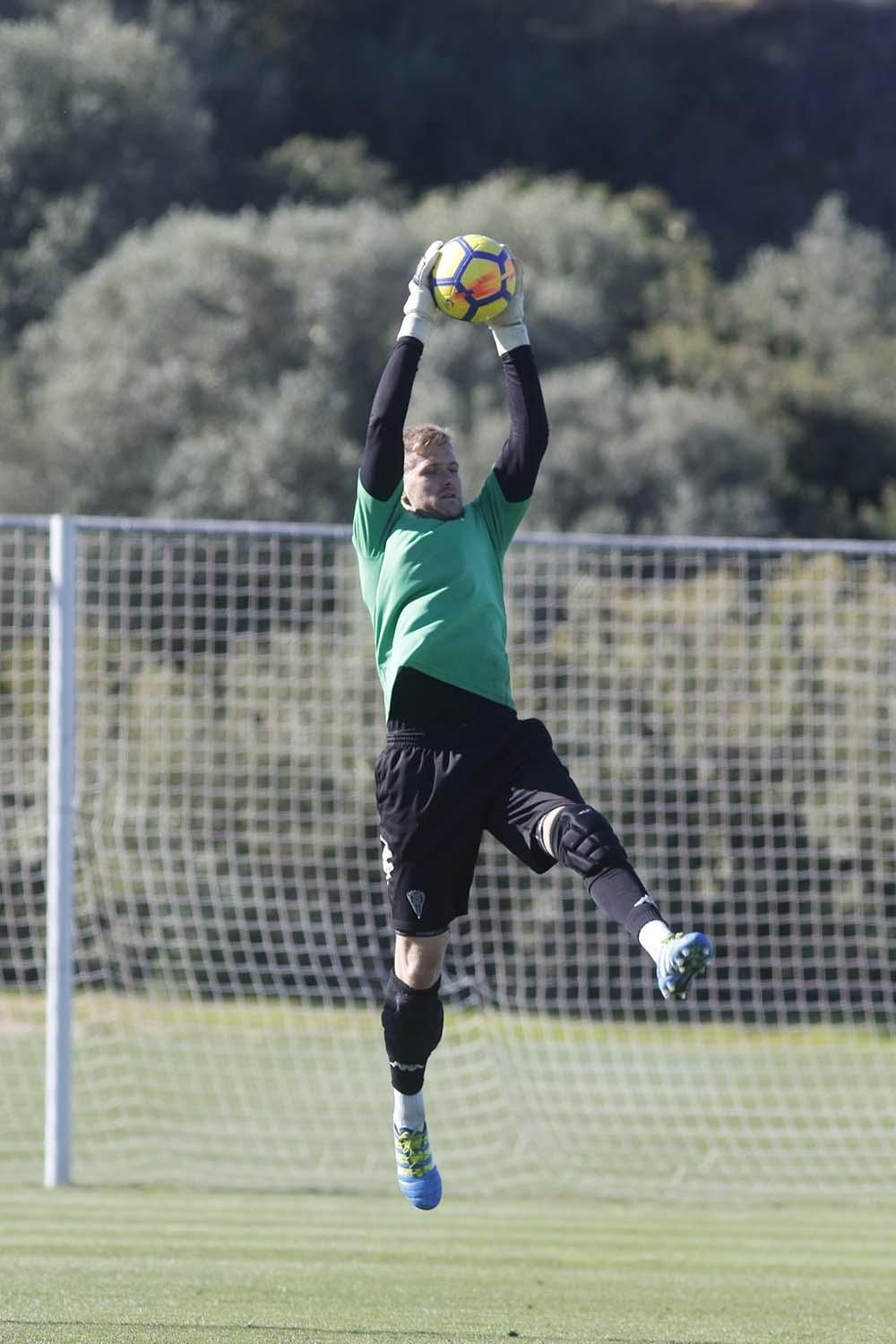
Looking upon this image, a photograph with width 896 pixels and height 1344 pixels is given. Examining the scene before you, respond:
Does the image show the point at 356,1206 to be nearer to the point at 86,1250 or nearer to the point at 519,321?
the point at 86,1250

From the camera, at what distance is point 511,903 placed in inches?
658

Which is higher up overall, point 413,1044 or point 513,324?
point 513,324

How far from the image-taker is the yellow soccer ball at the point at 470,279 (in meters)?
6.85

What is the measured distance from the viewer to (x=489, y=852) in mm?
17016

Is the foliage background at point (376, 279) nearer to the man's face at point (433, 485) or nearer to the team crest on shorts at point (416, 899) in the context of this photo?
the man's face at point (433, 485)

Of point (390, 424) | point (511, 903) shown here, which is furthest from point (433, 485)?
point (511, 903)

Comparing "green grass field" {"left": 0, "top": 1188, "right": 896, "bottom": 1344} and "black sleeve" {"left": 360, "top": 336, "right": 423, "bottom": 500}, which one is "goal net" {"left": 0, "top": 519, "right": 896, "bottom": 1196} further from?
"black sleeve" {"left": 360, "top": 336, "right": 423, "bottom": 500}

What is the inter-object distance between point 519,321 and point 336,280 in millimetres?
38027

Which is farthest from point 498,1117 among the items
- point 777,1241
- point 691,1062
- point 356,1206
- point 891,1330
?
point 891,1330

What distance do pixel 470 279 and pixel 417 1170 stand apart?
9.99 ft

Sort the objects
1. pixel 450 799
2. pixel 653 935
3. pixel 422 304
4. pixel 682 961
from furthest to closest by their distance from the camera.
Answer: pixel 422 304, pixel 450 799, pixel 653 935, pixel 682 961

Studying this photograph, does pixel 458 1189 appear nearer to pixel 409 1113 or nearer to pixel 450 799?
pixel 409 1113

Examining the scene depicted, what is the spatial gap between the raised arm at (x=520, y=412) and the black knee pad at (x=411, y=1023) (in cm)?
173

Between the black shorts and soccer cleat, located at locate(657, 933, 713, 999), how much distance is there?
874 mm
